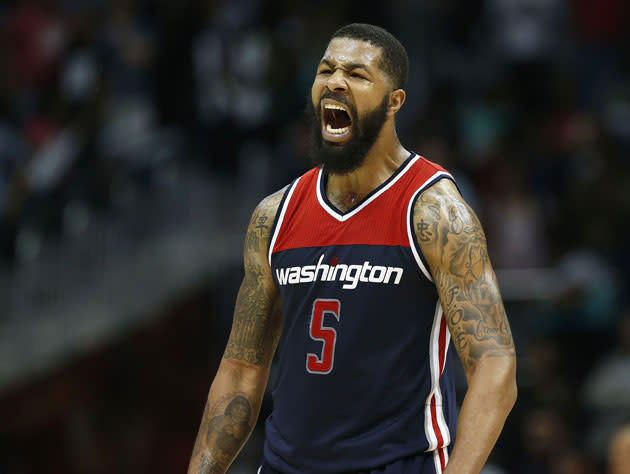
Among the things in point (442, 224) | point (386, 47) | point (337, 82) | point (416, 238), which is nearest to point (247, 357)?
point (416, 238)

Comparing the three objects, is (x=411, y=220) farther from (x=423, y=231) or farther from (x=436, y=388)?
(x=436, y=388)

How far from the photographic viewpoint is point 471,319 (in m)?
3.85

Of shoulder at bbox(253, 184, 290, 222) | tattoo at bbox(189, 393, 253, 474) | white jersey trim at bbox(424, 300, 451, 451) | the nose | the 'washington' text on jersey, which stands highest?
the nose

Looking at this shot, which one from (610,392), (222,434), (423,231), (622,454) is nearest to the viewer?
(423,231)

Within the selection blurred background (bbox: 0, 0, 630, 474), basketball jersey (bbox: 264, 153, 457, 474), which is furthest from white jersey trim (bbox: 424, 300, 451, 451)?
blurred background (bbox: 0, 0, 630, 474)

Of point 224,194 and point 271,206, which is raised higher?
point 271,206

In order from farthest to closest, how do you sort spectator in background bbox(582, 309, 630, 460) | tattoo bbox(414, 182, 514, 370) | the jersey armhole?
spectator in background bbox(582, 309, 630, 460) → the jersey armhole → tattoo bbox(414, 182, 514, 370)

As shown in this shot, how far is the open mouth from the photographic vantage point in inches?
165

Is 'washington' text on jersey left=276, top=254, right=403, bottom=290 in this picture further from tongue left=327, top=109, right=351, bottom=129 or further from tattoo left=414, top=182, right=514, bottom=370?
tongue left=327, top=109, right=351, bottom=129

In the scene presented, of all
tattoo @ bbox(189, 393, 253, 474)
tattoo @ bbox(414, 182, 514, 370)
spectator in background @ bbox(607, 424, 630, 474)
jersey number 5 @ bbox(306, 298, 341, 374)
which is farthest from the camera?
spectator in background @ bbox(607, 424, 630, 474)

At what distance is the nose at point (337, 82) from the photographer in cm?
415

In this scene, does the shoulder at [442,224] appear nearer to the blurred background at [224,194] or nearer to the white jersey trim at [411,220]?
the white jersey trim at [411,220]

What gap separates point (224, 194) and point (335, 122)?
6.37 m

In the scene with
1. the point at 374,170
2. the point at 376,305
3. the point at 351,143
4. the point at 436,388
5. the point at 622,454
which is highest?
the point at 351,143
